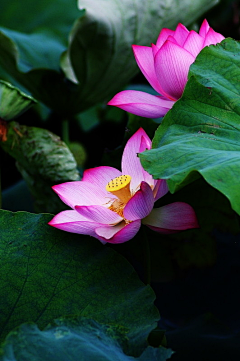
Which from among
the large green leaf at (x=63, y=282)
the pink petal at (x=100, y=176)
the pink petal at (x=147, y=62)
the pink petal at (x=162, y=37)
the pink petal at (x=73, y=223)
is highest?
the pink petal at (x=162, y=37)

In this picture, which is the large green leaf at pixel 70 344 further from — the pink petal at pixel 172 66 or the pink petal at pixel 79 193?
the pink petal at pixel 172 66

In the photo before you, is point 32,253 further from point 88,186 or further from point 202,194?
point 202,194

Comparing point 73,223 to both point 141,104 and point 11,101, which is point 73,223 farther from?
point 11,101

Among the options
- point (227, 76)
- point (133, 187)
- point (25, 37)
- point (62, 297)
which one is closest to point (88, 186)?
point (133, 187)

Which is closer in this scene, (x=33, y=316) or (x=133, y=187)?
(x=33, y=316)

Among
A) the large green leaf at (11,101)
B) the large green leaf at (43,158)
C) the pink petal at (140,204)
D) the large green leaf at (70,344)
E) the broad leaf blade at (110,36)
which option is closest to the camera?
the large green leaf at (70,344)

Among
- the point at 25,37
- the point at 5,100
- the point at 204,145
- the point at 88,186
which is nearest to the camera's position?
the point at 204,145

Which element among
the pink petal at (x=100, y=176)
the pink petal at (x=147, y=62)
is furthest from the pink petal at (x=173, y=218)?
the pink petal at (x=147, y=62)
